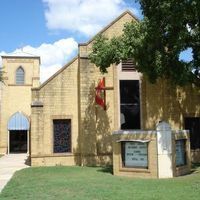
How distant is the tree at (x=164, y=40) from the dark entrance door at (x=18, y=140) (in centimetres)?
2963

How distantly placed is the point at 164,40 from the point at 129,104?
316 inches

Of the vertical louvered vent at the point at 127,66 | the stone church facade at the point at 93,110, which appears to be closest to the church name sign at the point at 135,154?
the stone church facade at the point at 93,110

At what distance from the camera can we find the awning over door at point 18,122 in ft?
157

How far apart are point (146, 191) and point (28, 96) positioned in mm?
36654

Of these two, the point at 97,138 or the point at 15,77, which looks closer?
the point at 97,138

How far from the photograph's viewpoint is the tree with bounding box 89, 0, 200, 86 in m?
18.8

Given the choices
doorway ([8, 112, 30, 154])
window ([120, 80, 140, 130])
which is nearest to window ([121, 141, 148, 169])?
window ([120, 80, 140, 130])

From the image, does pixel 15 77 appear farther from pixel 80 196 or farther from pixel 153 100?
pixel 80 196

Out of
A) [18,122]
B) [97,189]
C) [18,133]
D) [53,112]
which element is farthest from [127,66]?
[18,133]

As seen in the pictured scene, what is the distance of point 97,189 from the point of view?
1486 cm

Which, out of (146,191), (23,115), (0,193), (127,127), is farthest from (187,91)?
(23,115)

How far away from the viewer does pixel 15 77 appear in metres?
50.8

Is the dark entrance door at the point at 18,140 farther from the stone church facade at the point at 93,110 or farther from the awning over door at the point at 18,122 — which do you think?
the stone church facade at the point at 93,110

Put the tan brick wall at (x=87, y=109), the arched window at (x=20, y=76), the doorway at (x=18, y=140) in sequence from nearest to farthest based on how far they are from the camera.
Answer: the tan brick wall at (x=87, y=109)
the doorway at (x=18, y=140)
the arched window at (x=20, y=76)
